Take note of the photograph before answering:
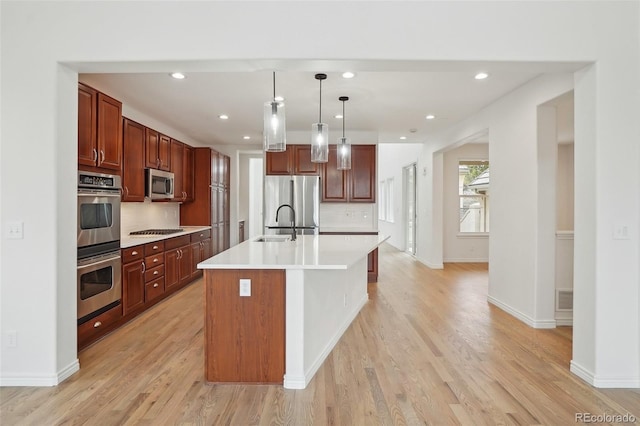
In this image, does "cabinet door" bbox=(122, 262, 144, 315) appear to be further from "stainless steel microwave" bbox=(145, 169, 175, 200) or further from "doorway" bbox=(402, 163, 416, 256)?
"doorway" bbox=(402, 163, 416, 256)

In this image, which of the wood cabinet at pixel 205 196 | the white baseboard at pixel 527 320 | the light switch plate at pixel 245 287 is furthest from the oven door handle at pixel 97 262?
the white baseboard at pixel 527 320

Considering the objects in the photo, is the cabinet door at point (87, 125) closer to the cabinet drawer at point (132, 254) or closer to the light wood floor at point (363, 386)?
the cabinet drawer at point (132, 254)

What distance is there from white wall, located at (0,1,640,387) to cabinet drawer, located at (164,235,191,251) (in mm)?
2255

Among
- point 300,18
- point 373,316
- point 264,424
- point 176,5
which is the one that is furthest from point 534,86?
point 264,424

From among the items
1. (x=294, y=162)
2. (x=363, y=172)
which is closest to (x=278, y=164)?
(x=294, y=162)

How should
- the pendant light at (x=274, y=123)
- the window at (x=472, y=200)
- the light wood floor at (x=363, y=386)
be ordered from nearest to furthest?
1. the light wood floor at (x=363, y=386)
2. the pendant light at (x=274, y=123)
3. the window at (x=472, y=200)

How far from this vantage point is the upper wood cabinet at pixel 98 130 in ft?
10.5

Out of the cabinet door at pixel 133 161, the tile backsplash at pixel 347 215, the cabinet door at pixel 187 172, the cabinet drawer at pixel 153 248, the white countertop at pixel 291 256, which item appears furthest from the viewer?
the tile backsplash at pixel 347 215

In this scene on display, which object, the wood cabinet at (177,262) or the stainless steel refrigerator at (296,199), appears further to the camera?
the stainless steel refrigerator at (296,199)

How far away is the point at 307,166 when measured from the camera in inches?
253

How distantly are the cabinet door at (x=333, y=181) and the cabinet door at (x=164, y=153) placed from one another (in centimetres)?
247

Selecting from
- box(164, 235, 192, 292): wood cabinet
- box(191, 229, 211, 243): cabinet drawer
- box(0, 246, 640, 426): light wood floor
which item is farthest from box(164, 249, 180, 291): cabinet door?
box(0, 246, 640, 426): light wood floor

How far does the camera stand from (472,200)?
8352mm

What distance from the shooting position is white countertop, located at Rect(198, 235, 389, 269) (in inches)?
102
